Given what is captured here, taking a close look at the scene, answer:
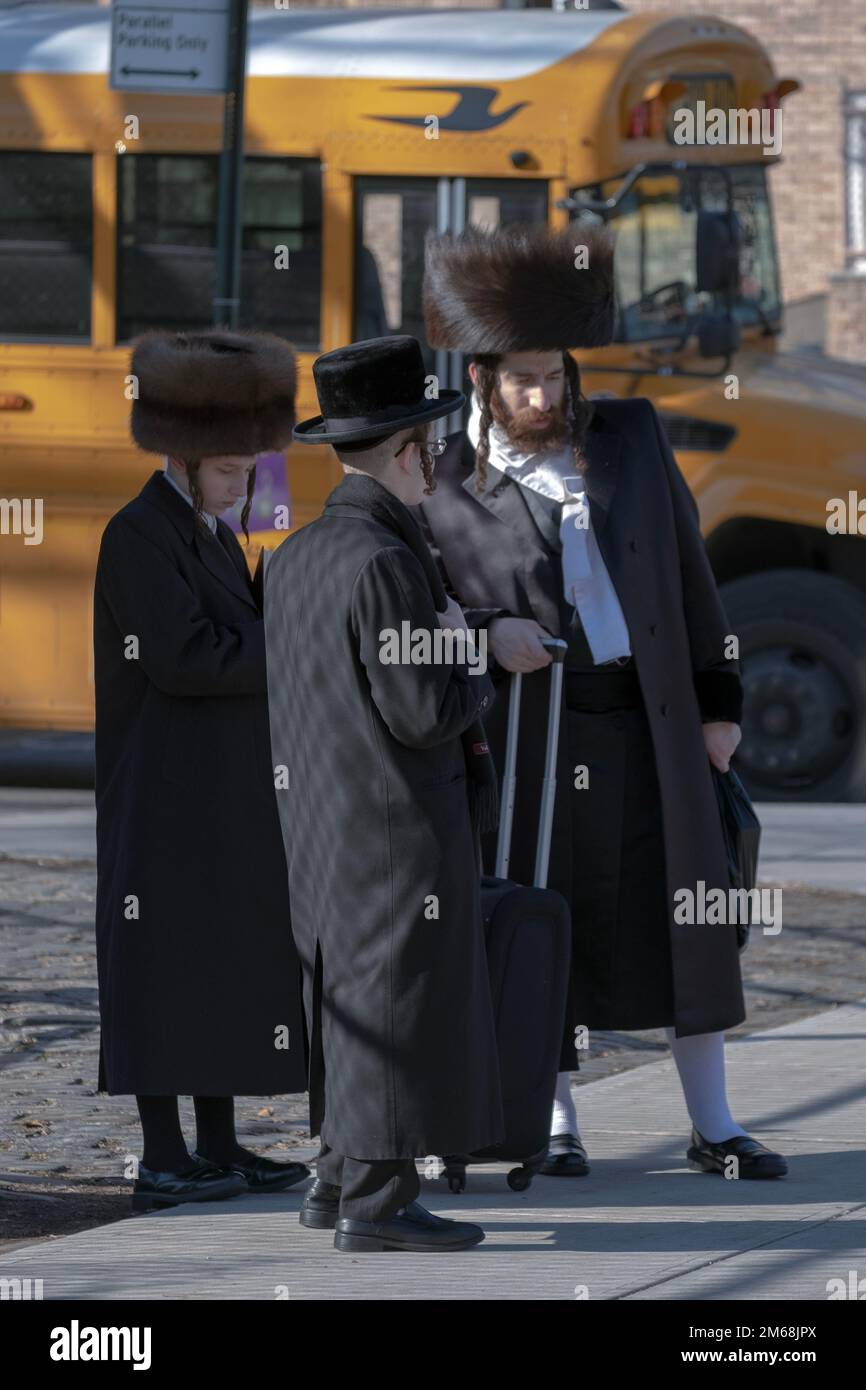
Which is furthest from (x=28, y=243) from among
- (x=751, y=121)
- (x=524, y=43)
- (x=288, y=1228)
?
(x=288, y=1228)

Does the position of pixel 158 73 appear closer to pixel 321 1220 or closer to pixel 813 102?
pixel 321 1220

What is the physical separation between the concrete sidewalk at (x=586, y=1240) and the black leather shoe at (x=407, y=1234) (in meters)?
0.03

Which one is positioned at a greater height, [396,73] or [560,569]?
[396,73]

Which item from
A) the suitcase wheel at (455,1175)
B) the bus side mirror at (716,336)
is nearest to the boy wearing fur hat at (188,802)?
the suitcase wheel at (455,1175)

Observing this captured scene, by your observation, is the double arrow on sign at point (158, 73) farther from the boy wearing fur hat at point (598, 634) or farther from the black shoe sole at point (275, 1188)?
the black shoe sole at point (275, 1188)

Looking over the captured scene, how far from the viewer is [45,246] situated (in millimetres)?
11156

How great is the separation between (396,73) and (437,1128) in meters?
7.55

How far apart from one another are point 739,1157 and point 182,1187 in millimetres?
1198

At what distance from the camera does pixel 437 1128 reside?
14.5 feet

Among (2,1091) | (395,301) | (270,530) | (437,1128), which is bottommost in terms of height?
(2,1091)

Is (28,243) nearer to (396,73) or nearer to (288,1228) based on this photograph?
(396,73)

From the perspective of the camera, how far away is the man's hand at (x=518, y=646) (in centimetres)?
503

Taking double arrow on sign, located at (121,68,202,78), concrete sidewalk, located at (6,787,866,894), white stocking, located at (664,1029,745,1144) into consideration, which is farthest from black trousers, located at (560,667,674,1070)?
double arrow on sign, located at (121,68,202,78)
